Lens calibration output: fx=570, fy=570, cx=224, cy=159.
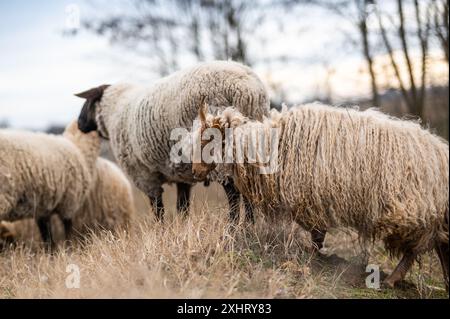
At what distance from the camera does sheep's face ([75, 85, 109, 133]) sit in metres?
7.60

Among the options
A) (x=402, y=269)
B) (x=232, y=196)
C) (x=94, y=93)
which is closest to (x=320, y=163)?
(x=232, y=196)

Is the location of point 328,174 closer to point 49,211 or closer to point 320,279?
point 320,279

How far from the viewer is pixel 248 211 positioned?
5113 mm

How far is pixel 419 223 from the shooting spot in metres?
4.73

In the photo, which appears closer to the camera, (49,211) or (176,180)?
(176,180)

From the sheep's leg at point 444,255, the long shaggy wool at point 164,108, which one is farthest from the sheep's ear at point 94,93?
the sheep's leg at point 444,255

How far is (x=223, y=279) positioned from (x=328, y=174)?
1.31 m

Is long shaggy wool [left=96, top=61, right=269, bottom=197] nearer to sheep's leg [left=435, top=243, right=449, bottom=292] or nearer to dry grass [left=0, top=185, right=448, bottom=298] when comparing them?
dry grass [left=0, top=185, right=448, bottom=298]

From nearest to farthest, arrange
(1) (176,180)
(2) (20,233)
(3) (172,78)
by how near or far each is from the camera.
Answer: (3) (172,78)
(1) (176,180)
(2) (20,233)

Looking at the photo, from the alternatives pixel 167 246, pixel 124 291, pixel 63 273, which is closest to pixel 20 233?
pixel 63 273

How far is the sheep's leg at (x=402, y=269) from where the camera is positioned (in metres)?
5.02

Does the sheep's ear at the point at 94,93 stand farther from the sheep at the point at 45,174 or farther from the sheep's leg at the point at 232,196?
the sheep's leg at the point at 232,196

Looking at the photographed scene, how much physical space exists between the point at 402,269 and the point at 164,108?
2.74 m

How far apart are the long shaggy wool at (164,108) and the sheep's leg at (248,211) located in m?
0.82
